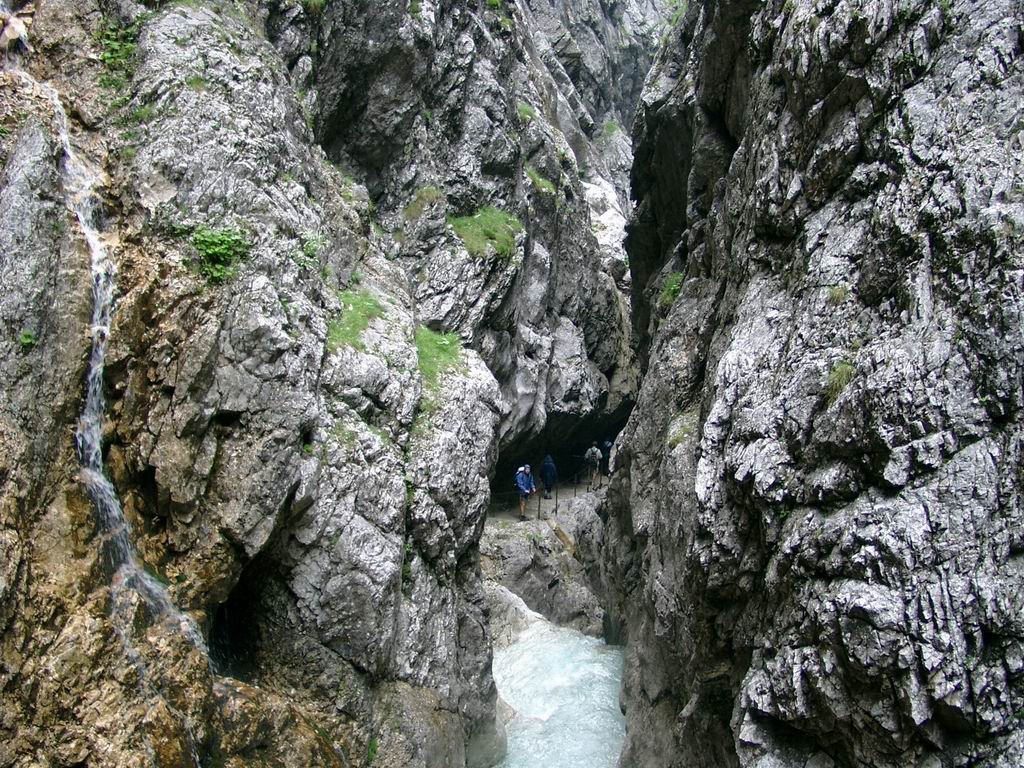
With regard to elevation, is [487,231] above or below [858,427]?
above

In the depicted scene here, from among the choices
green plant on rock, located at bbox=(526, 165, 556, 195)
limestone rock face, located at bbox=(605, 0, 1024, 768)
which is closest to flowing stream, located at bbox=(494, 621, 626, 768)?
limestone rock face, located at bbox=(605, 0, 1024, 768)

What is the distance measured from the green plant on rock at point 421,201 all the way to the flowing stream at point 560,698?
13.1 metres

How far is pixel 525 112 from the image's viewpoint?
2991 centimetres

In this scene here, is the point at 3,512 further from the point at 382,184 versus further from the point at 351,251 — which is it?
the point at 382,184

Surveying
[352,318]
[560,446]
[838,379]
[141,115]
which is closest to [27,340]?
[141,115]

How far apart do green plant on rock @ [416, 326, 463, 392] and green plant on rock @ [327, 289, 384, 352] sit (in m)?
1.45

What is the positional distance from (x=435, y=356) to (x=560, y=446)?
16257 mm

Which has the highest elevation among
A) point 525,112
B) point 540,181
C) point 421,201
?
point 525,112

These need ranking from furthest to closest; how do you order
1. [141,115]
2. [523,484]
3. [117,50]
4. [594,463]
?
[594,463], [523,484], [117,50], [141,115]

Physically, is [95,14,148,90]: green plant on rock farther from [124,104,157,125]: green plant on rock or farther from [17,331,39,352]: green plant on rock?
[17,331,39,352]: green plant on rock

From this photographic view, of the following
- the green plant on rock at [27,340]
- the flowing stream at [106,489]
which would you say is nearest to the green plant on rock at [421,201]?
the flowing stream at [106,489]

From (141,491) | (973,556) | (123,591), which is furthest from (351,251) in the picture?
(973,556)

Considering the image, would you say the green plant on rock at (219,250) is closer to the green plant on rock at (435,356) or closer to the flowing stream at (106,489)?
the flowing stream at (106,489)

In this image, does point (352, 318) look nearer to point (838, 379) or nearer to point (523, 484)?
point (838, 379)
